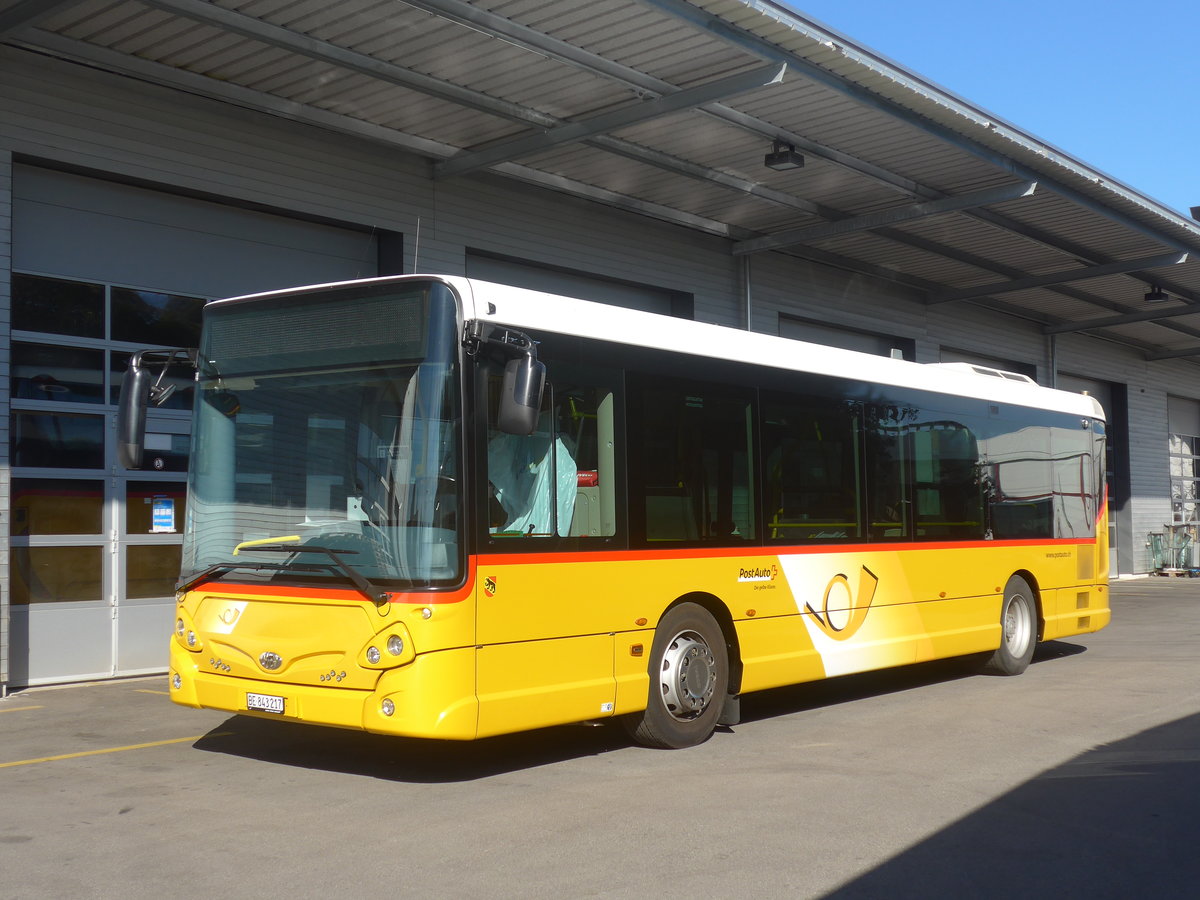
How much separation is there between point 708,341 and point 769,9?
150 inches

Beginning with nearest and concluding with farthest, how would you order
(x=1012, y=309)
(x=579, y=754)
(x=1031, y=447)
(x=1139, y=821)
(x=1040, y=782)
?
(x=1139, y=821)
(x=1040, y=782)
(x=579, y=754)
(x=1031, y=447)
(x=1012, y=309)

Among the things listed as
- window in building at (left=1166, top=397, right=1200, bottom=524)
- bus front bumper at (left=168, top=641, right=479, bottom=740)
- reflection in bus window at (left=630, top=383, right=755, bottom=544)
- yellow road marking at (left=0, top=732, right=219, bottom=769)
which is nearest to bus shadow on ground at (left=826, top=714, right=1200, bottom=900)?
bus front bumper at (left=168, top=641, right=479, bottom=740)

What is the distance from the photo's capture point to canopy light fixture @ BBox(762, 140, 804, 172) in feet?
48.5

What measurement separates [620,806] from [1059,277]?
1737 centimetres

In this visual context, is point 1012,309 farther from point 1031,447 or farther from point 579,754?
point 579,754

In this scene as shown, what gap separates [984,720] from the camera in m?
9.95

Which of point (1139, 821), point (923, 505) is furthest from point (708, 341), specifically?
point (1139, 821)

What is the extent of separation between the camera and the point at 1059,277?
2194cm

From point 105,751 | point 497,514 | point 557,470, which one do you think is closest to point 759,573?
point 557,470

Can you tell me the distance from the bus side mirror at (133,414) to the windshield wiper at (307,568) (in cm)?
81

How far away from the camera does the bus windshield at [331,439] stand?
7.30 meters

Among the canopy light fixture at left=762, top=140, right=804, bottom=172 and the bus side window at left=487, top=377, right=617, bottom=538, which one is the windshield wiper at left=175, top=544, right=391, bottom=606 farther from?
the canopy light fixture at left=762, top=140, right=804, bottom=172

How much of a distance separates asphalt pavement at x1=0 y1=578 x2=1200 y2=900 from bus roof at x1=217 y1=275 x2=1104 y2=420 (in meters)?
2.72

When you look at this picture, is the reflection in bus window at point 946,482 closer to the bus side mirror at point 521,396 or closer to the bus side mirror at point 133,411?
the bus side mirror at point 521,396
